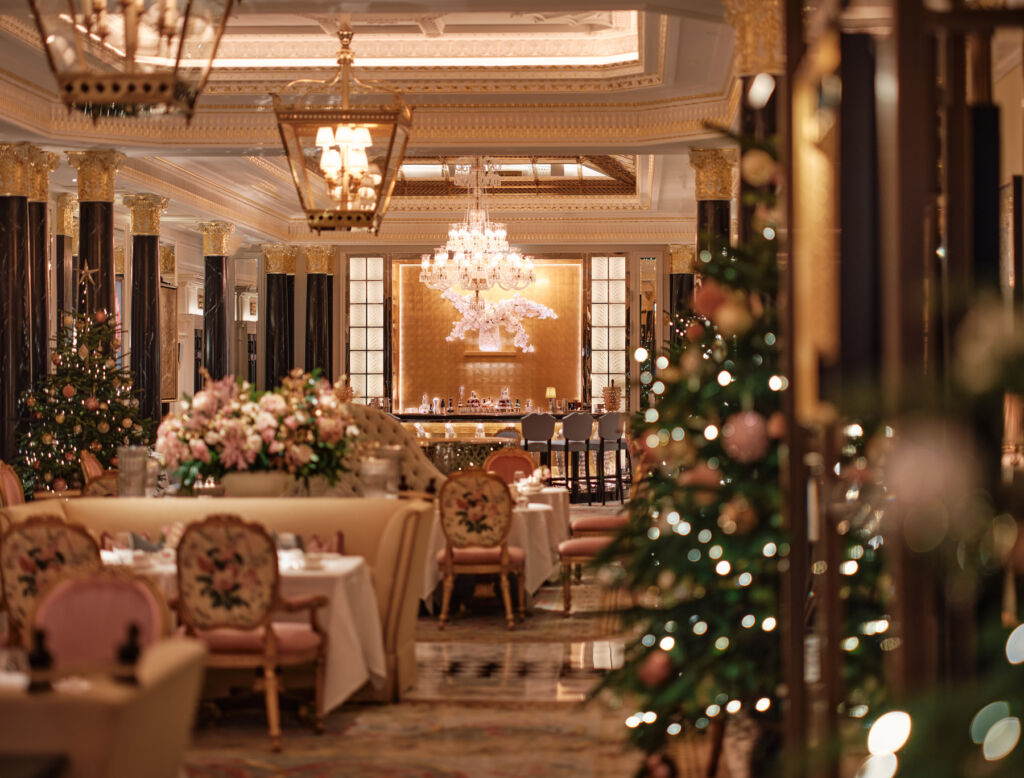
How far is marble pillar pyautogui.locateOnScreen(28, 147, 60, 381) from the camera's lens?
12.9 metres

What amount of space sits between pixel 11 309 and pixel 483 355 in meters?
11.0

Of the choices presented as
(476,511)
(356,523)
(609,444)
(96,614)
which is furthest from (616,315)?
(96,614)

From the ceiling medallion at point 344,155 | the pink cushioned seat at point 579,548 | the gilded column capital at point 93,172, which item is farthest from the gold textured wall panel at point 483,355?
the ceiling medallion at point 344,155

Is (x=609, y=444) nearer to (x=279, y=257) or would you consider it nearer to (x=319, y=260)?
(x=319, y=260)

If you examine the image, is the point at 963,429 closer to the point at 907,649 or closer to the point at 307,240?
the point at 907,649

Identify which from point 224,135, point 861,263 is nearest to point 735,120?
point 224,135

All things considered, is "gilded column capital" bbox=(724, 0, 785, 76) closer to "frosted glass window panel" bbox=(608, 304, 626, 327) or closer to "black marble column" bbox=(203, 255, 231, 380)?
"frosted glass window panel" bbox=(608, 304, 626, 327)

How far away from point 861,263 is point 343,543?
471cm

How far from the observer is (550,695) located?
648 cm

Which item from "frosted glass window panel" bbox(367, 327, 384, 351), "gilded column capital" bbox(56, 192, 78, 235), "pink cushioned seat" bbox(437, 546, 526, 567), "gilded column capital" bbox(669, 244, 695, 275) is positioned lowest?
"pink cushioned seat" bbox(437, 546, 526, 567)

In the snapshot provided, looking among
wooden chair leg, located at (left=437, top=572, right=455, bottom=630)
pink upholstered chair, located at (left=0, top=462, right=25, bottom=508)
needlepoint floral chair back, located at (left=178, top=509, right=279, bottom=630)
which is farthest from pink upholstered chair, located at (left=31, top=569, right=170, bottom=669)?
pink upholstered chair, located at (left=0, top=462, right=25, bottom=508)

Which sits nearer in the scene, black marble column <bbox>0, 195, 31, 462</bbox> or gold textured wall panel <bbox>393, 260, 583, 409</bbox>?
black marble column <bbox>0, 195, 31, 462</bbox>

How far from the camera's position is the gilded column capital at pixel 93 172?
44.5 feet

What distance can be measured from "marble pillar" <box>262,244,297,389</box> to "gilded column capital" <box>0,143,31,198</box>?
994 cm
